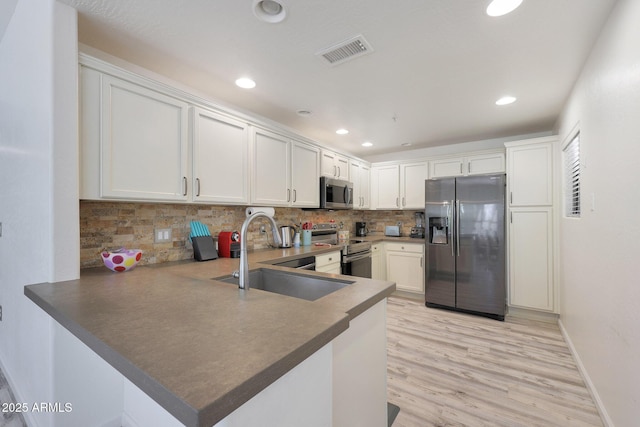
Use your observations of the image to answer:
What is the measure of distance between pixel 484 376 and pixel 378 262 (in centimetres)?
221

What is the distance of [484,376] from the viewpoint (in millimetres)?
2186

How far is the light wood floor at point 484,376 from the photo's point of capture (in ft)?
5.80

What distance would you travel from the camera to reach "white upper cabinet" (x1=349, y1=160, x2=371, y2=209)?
437cm

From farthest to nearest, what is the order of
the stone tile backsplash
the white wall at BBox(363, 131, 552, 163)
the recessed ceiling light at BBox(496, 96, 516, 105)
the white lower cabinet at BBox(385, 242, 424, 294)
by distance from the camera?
the white lower cabinet at BBox(385, 242, 424, 294) < the white wall at BBox(363, 131, 552, 163) < the recessed ceiling light at BBox(496, 96, 516, 105) < the stone tile backsplash

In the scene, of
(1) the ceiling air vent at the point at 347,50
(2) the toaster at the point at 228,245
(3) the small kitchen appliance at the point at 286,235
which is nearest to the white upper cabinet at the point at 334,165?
(3) the small kitchen appliance at the point at 286,235

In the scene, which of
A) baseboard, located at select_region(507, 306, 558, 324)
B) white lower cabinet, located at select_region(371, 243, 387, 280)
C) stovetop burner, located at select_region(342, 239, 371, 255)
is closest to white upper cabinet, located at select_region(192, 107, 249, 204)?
stovetop burner, located at select_region(342, 239, 371, 255)

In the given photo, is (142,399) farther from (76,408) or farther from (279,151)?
(279,151)

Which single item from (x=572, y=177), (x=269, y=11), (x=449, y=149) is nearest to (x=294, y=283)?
(x=269, y=11)

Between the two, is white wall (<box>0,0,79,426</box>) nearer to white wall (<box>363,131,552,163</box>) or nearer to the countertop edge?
the countertop edge

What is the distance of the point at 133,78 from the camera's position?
1.75m

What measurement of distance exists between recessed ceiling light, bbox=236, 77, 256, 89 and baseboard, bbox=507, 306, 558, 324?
391 cm

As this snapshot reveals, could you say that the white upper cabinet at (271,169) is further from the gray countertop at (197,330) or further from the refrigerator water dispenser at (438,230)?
the refrigerator water dispenser at (438,230)

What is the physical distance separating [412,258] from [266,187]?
2556 mm

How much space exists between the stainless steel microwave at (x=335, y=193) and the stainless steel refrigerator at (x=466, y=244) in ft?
3.59
